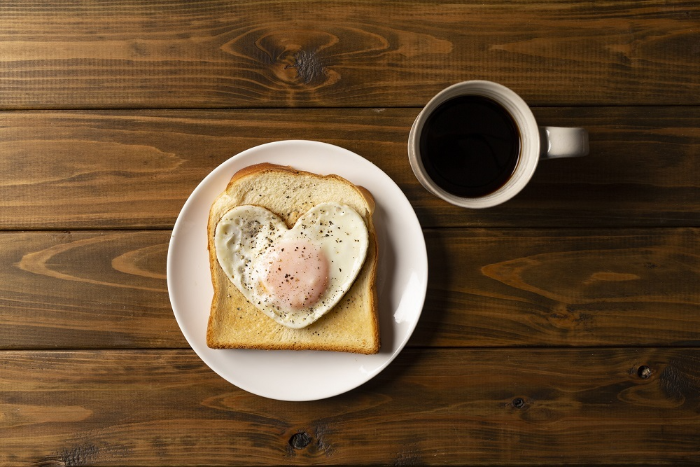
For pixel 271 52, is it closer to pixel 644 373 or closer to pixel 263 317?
pixel 263 317

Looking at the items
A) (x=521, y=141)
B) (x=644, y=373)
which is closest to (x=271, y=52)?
(x=521, y=141)

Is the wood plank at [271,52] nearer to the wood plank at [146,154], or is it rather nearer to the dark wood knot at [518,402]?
the wood plank at [146,154]

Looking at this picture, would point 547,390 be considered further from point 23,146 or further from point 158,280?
point 23,146

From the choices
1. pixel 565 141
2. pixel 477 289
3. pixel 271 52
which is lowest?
pixel 477 289

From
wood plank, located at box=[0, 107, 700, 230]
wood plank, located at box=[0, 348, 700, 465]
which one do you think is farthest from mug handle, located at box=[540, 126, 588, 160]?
wood plank, located at box=[0, 348, 700, 465]

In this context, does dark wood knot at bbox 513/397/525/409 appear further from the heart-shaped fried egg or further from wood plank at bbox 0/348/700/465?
the heart-shaped fried egg
